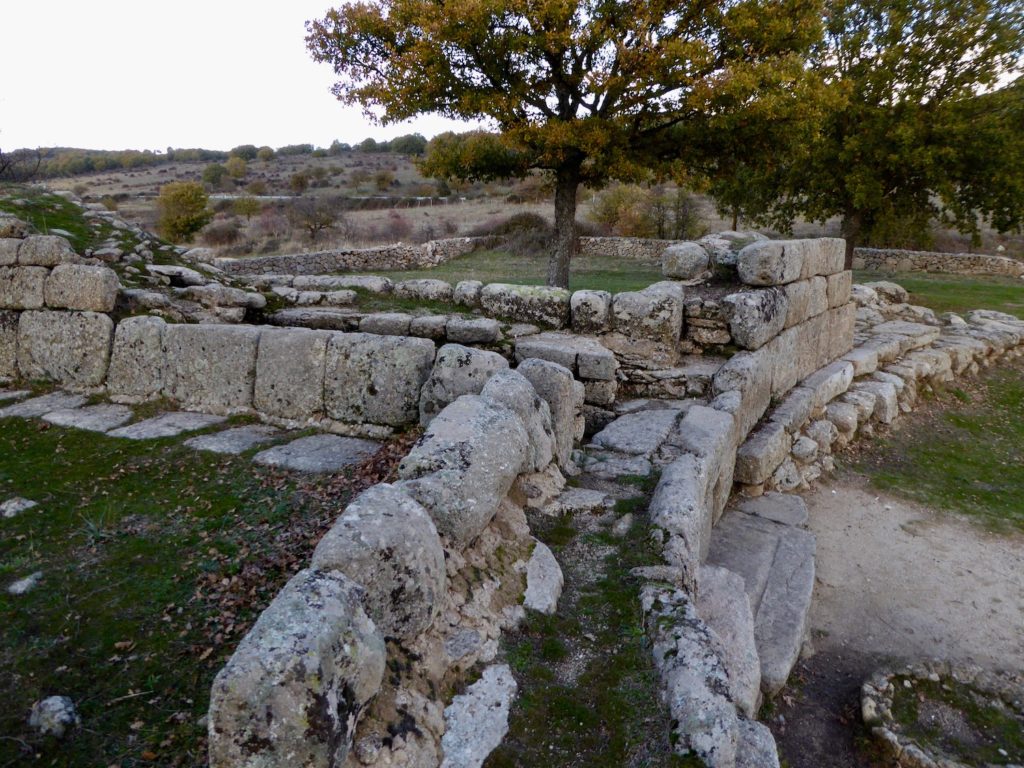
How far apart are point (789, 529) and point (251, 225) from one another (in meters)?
30.2

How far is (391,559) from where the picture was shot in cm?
287

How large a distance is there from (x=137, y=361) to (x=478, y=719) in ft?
18.7

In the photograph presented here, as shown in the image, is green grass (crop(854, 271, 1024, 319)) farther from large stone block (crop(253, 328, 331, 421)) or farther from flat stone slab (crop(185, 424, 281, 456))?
flat stone slab (crop(185, 424, 281, 456))

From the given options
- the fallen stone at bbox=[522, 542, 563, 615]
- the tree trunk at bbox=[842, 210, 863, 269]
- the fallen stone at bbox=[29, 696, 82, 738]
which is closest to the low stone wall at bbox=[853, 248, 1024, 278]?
the tree trunk at bbox=[842, 210, 863, 269]

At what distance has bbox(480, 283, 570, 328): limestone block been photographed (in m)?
7.77

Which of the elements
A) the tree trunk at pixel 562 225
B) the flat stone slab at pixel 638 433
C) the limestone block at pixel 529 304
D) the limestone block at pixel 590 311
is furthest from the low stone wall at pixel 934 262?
the flat stone slab at pixel 638 433

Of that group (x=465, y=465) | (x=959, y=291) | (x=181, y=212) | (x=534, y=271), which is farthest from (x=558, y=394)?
(x=181, y=212)

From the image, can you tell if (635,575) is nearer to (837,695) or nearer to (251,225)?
(837,695)

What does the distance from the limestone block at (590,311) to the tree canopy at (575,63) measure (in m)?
5.33

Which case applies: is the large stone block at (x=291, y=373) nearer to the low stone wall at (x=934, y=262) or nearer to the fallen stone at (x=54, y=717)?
the fallen stone at (x=54, y=717)

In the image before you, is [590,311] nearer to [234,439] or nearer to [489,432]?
[489,432]

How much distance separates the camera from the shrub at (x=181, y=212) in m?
25.5

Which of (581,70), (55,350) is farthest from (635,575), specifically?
(581,70)

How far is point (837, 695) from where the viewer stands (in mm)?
Result: 4988
